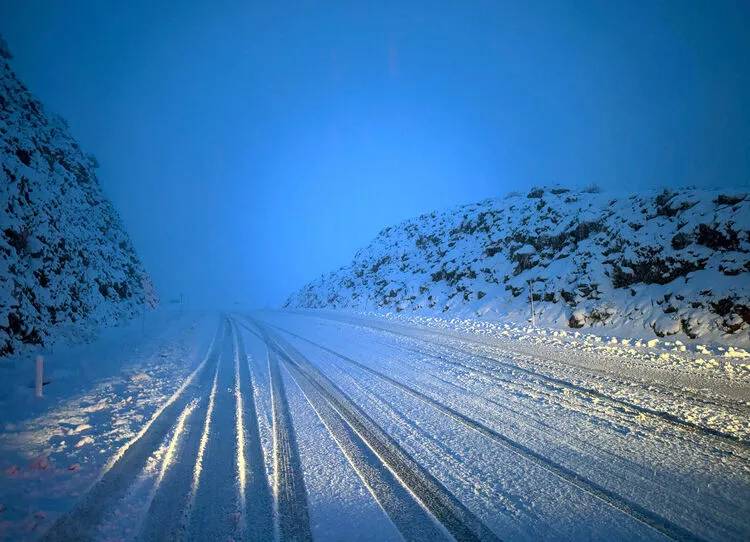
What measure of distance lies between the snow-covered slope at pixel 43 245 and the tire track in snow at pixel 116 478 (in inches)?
279

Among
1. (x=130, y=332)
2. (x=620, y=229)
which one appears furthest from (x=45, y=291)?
(x=620, y=229)

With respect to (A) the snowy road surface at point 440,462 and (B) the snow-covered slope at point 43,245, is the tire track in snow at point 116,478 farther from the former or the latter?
(B) the snow-covered slope at point 43,245

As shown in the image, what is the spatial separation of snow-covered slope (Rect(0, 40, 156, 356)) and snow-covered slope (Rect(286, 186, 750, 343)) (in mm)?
15261

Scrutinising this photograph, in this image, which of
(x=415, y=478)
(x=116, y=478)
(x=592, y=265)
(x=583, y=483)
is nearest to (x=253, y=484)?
(x=116, y=478)

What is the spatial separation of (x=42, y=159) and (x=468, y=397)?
66.9ft

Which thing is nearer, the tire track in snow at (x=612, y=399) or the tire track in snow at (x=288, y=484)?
the tire track in snow at (x=288, y=484)

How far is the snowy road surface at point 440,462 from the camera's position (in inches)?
103

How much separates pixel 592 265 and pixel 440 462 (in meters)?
13.6

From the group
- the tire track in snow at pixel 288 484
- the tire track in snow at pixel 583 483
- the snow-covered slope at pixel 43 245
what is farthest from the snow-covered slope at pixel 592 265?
the snow-covered slope at pixel 43 245

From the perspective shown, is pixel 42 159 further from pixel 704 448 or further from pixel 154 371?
pixel 704 448

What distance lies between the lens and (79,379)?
7.48 m

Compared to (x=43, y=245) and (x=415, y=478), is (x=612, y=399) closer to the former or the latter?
(x=415, y=478)

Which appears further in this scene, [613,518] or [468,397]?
[468,397]

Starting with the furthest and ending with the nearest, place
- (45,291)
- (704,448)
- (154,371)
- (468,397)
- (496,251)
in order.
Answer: (496,251), (45,291), (154,371), (468,397), (704,448)
